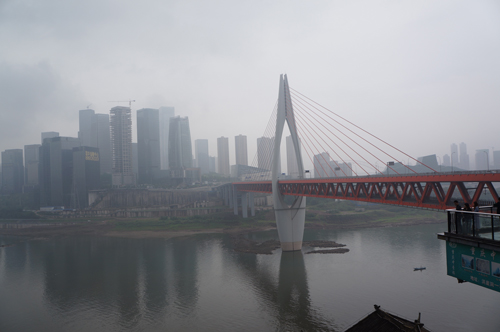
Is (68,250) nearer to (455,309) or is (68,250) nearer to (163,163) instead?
(455,309)

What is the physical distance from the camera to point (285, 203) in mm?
28531

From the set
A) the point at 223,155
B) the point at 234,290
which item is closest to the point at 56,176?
the point at 234,290

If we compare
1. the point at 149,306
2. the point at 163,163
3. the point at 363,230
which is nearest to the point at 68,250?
the point at 149,306

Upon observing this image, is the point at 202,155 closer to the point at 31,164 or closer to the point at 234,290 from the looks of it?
the point at 31,164

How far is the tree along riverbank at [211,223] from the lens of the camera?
42.8 metres

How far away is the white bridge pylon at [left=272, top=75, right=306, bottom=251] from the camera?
28.1 meters

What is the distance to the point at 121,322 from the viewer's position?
15234mm

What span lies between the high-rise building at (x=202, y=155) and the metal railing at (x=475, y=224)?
4978 inches

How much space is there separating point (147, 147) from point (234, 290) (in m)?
83.2

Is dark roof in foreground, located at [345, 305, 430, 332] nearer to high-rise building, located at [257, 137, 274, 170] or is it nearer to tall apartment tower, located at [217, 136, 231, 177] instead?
high-rise building, located at [257, 137, 274, 170]

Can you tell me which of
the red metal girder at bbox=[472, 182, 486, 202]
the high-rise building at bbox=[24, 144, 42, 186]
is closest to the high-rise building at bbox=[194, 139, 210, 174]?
the high-rise building at bbox=[24, 144, 42, 186]

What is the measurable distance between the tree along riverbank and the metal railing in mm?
35979

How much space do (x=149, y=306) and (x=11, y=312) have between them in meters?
7.57

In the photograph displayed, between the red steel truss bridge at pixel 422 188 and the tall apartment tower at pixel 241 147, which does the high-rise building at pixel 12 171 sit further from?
the red steel truss bridge at pixel 422 188
